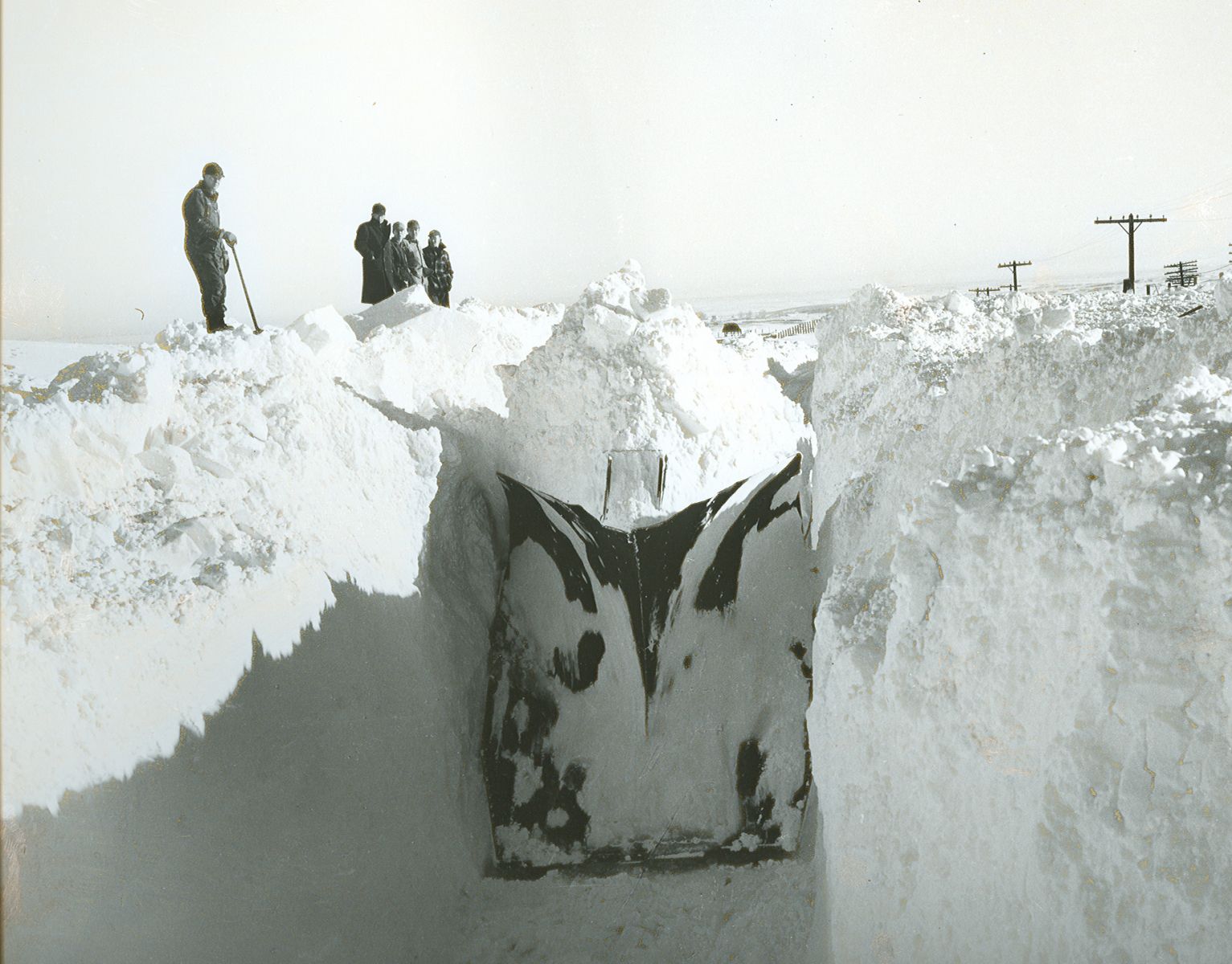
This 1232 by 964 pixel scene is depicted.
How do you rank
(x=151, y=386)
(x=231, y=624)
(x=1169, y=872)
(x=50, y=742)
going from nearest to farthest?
(x=1169, y=872)
(x=50, y=742)
(x=231, y=624)
(x=151, y=386)

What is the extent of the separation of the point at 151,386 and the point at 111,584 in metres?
0.71

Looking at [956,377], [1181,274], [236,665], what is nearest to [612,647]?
[236,665]

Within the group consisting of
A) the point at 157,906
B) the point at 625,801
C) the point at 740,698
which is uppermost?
the point at 157,906

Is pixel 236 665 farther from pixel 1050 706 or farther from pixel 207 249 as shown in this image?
pixel 1050 706

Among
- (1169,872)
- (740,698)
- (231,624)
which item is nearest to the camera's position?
(1169,872)

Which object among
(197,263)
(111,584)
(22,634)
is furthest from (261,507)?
(197,263)

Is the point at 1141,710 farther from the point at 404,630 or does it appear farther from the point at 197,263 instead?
the point at 197,263

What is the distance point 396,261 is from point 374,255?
14 cm

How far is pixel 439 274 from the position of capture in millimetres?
5504

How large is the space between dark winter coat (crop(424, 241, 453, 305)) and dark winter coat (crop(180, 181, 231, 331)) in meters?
1.91

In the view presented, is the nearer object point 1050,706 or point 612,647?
point 1050,706

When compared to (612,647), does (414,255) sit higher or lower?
higher

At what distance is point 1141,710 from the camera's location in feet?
4.70

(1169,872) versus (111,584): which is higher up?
(111,584)
